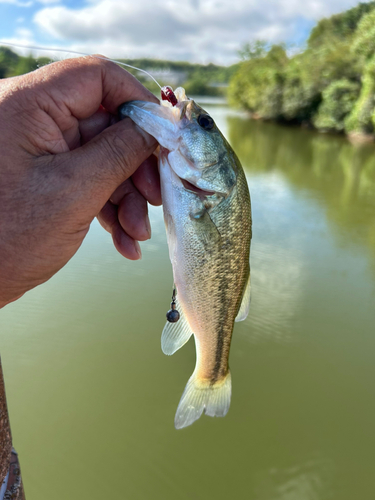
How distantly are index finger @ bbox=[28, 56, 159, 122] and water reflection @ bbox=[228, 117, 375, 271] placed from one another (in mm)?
6656

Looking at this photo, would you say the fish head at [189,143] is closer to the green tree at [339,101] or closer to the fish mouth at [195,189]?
the fish mouth at [195,189]

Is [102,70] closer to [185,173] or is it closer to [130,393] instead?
[185,173]

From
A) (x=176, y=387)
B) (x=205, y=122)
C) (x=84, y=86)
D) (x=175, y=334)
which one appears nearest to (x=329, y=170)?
(x=176, y=387)

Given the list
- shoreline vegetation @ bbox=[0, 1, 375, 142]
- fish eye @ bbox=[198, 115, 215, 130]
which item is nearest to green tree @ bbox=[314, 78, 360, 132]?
shoreline vegetation @ bbox=[0, 1, 375, 142]

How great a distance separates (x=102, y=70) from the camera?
5.24 ft

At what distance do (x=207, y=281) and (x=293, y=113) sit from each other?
3359cm

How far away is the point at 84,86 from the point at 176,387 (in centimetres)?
342

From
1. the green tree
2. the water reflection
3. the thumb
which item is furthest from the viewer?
the green tree

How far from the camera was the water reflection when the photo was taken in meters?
9.32

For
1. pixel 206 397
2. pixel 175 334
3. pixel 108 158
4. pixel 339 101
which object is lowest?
pixel 339 101

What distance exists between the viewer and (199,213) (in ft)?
5.33

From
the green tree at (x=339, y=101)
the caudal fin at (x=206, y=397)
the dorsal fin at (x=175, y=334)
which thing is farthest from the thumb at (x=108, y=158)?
the green tree at (x=339, y=101)

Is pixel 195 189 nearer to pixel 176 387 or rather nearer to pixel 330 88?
pixel 176 387

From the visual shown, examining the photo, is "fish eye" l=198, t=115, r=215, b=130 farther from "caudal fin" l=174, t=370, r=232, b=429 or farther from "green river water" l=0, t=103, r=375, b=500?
"green river water" l=0, t=103, r=375, b=500
